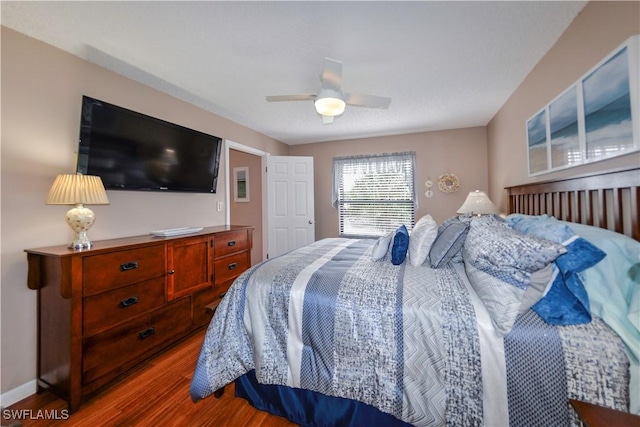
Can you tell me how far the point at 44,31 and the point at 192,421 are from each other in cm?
269

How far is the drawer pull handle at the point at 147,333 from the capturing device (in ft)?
6.21

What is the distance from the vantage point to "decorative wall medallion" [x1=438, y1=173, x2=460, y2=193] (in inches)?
150

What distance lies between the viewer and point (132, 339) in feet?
6.02

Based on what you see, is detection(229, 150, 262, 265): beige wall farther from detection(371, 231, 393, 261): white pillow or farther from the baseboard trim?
detection(371, 231, 393, 261): white pillow

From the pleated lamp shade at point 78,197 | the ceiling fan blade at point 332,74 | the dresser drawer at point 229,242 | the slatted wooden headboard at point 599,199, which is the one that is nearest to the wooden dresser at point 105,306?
the pleated lamp shade at point 78,197

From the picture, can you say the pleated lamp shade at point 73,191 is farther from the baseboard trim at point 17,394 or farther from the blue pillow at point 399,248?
the blue pillow at point 399,248

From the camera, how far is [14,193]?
1615 mm

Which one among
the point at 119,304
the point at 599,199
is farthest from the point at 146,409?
the point at 599,199

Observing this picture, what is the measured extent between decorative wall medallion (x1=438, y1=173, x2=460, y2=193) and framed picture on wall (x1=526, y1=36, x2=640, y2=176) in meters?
1.80

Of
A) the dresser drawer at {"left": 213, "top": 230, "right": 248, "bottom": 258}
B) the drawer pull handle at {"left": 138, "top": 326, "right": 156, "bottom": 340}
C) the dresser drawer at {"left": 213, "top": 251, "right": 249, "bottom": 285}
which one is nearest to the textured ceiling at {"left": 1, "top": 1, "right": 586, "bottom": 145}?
the dresser drawer at {"left": 213, "top": 230, "right": 248, "bottom": 258}

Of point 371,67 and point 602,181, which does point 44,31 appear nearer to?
point 371,67

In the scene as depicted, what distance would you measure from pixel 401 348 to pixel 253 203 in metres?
3.94

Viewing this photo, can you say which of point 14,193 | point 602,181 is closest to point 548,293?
point 602,181

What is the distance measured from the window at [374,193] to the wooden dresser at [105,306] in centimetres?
279
